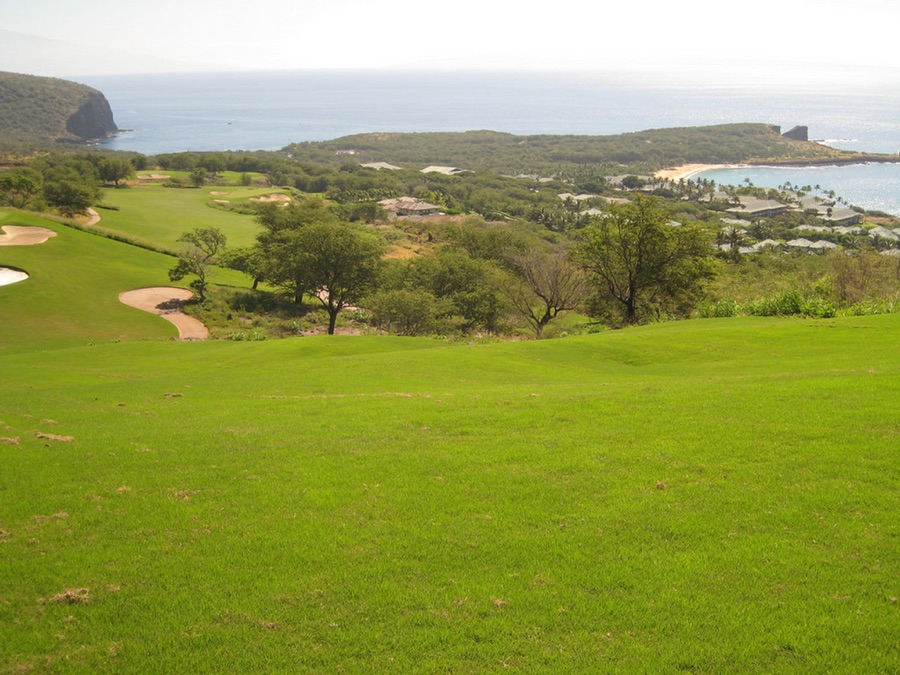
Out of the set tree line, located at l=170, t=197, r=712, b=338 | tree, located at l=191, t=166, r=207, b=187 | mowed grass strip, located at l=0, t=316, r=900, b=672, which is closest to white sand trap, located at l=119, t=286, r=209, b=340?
tree line, located at l=170, t=197, r=712, b=338

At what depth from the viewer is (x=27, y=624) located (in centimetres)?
625

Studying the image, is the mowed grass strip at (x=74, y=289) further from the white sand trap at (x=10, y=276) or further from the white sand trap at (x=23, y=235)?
the white sand trap at (x=23, y=235)

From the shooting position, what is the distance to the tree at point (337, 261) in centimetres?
4184

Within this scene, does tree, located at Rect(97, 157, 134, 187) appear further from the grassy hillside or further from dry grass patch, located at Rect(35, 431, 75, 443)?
dry grass patch, located at Rect(35, 431, 75, 443)

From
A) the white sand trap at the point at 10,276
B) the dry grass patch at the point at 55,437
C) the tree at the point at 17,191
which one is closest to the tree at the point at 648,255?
the dry grass patch at the point at 55,437

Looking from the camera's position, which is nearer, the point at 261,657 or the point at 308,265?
the point at 261,657

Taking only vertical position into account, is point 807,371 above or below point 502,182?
below

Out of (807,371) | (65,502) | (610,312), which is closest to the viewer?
(65,502)

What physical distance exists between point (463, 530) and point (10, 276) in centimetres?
4427

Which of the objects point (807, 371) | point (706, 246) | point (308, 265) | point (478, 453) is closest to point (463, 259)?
point (308, 265)

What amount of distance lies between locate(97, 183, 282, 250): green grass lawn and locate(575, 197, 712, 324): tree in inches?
1740

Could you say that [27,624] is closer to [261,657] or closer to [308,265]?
[261,657]

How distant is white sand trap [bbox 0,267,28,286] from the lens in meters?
39.3

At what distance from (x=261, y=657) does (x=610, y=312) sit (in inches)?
1389
